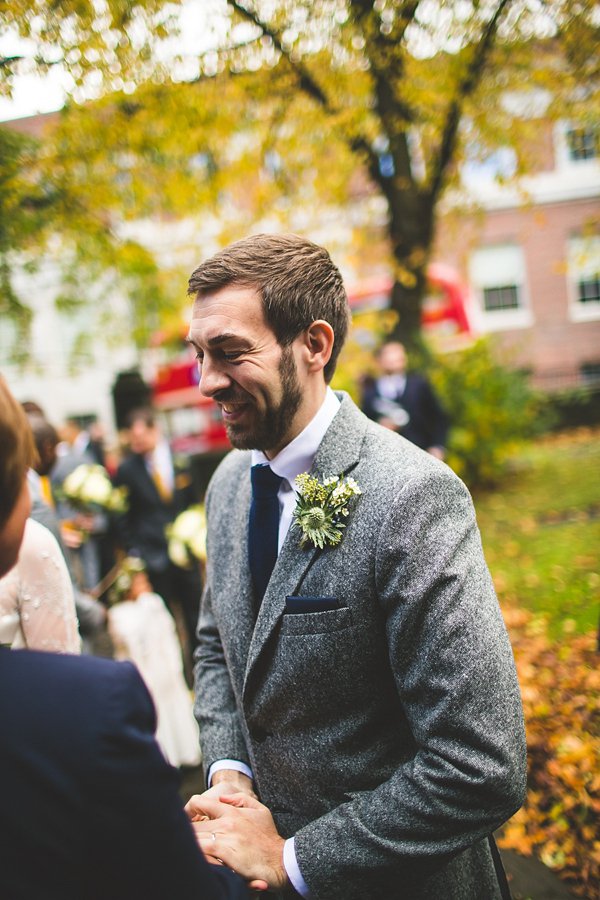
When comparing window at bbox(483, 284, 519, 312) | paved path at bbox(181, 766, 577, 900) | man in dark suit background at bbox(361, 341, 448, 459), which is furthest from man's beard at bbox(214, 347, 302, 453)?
window at bbox(483, 284, 519, 312)

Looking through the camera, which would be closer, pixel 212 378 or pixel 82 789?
pixel 82 789

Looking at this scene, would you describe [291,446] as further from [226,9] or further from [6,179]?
[226,9]

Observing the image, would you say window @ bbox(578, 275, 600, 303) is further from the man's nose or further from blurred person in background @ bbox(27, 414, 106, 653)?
the man's nose

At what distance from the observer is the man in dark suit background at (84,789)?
2.37ft

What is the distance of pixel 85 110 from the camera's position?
16.0ft

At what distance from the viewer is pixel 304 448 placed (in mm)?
1521

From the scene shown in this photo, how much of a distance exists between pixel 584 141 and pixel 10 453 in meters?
6.49

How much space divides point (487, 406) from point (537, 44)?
5.09 meters

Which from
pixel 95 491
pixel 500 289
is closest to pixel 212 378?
pixel 95 491

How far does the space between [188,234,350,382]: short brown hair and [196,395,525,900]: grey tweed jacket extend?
29cm

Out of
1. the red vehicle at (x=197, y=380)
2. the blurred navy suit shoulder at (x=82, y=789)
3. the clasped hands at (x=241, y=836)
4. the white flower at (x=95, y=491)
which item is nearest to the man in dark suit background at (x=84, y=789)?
the blurred navy suit shoulder at (x=82, y=789)

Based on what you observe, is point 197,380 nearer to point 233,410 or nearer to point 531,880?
point 531,880

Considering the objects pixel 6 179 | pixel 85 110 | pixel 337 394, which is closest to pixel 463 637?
pixel 337 394

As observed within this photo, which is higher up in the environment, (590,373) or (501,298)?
(501,298)
